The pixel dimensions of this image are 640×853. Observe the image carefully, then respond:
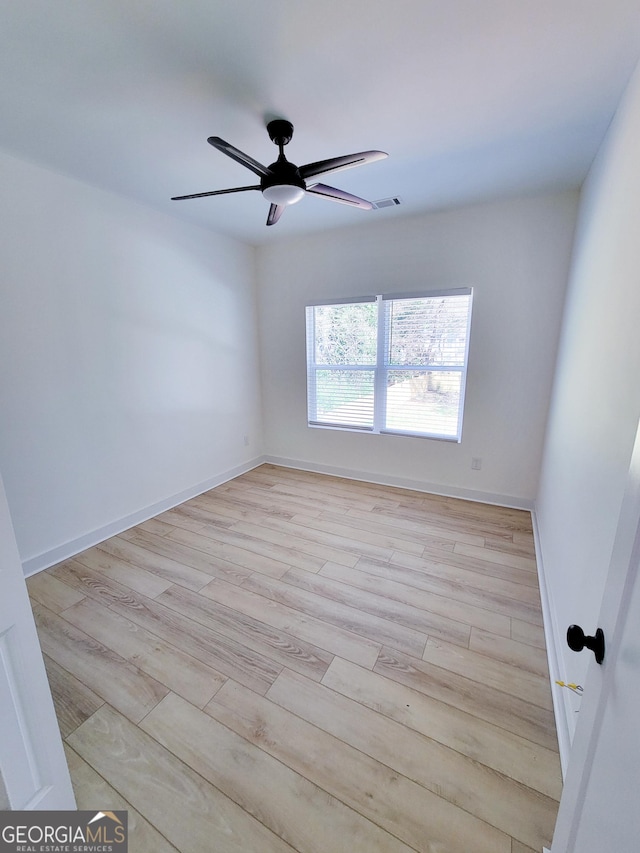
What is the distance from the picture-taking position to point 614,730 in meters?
0.59

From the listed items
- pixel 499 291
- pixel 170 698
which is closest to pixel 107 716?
pixel 170 698

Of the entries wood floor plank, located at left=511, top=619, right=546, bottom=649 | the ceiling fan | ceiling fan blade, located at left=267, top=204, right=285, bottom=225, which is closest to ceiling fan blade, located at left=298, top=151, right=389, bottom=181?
the ceiling fan

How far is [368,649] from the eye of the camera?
5.57 ft

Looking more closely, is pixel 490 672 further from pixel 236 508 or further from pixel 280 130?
pixel 280 130

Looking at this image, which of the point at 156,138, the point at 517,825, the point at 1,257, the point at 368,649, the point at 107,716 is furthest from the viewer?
the point at 1,257

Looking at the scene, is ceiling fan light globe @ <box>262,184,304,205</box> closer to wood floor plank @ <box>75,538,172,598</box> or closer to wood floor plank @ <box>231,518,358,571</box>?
wood floor plank @ <box>231,518,358,571</box>

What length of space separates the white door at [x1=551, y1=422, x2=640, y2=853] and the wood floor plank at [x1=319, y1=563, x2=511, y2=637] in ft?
3.68

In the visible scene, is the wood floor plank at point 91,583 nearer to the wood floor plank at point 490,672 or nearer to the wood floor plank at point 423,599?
the wood floor plank at point 423,599

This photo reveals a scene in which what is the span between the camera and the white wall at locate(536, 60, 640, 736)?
1.15 m

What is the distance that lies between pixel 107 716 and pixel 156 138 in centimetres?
285

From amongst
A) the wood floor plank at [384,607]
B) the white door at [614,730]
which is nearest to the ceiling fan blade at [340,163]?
the white door at [614,730]

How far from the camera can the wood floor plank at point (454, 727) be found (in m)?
1.20

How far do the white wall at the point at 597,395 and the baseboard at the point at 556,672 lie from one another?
0.06 feet

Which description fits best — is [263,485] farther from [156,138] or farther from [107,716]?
[156,138]
